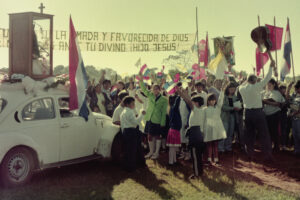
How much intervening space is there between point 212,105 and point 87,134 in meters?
2.96

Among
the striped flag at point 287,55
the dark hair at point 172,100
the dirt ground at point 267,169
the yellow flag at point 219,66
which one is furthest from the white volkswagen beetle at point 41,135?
the striped flag at point 287,55

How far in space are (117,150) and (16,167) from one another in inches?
102

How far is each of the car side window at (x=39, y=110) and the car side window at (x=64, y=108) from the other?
23 cm

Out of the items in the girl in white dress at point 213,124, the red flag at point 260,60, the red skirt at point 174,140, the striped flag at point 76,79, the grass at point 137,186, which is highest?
the red flag at point 260,60

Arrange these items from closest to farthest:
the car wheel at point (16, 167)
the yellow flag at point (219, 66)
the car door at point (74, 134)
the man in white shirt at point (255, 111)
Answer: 1. the car wheel at point (16, 167)
2. the car door at point (74, 134)
3. the man in white shirt at point (255, 111)
4. the yellow flag at point (219, 66)

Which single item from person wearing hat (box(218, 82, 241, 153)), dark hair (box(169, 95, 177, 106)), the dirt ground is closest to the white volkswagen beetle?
dark hair (box(169, 95, 177, 106))

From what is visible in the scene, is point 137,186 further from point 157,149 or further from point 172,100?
point 172,100

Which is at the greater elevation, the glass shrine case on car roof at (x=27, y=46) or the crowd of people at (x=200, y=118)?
the glass shrine case on car roof at (x=27, y=46)

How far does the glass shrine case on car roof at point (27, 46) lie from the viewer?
27.5 ft

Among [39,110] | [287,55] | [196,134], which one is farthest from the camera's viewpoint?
[287,55]

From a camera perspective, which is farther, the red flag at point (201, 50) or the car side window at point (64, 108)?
the red flag at point (201, 50)

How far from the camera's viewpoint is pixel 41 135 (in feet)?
24.0

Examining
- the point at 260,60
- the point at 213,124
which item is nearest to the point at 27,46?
the point at 213,124

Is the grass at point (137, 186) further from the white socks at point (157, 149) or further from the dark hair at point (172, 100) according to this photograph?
the dark hair at point (172, 100)
